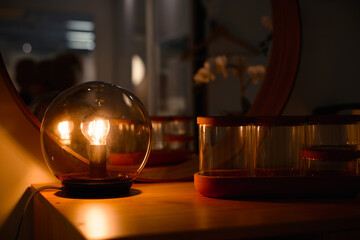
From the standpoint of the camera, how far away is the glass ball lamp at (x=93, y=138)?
Result: 0.70m

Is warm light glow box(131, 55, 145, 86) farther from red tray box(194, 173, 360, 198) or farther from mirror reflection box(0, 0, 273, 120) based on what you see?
red tray box(194, 173, 360, 198)

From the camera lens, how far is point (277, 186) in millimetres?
651

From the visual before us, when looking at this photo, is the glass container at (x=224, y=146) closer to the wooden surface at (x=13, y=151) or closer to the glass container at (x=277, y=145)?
the glass container at (x=277, y=145)

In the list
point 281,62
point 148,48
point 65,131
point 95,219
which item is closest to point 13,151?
point 65,131

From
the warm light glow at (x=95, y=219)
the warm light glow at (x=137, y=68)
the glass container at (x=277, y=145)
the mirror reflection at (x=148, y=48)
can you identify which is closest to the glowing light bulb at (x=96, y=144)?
the warm light glow at (x=95, y=219)

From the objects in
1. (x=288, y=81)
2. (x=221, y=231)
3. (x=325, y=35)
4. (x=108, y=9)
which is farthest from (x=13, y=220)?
(x=108, y=9)

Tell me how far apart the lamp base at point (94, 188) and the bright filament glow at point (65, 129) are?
0.07 meters

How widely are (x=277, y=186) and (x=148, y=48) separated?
1.70 m

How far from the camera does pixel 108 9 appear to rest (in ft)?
8.06

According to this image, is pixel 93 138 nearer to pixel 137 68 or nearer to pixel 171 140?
pixel 171 140

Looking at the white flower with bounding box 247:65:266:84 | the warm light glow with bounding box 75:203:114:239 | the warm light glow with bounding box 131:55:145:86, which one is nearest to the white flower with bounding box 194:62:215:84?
the white flower with bounding box 247:65:266:84

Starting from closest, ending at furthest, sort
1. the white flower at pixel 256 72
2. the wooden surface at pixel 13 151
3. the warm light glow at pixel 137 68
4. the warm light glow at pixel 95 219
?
the warm light glow at pixel 95 219 → the wooden surface at pixel 13 151 → the white flower at pixel 256 72 → the warm light glow at pixel 137 68

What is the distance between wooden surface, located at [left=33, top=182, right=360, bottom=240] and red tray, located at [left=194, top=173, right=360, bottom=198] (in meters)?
0.02

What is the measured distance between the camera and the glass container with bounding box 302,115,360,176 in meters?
0.69
